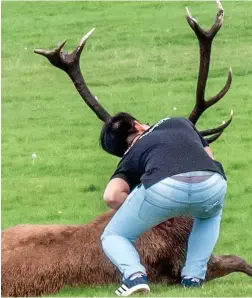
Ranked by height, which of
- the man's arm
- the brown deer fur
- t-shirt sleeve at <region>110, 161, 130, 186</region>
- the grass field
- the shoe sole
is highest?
t-shirt sleeve at <region>110, 161, 130, 186</region>

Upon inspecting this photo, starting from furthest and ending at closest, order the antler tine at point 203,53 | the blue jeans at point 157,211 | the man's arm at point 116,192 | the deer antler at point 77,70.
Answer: the deer antler at point 77,70
the antler tine at point 203,53
the man's arm at point 116,192
the blue jeans at point 157,211

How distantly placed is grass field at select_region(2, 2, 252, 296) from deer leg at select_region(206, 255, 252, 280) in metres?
0.08

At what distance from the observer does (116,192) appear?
7.12 m

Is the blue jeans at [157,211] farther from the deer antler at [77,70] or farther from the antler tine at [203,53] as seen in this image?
the deer antler at [77,70]

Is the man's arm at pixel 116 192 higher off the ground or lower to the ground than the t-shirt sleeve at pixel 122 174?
lower

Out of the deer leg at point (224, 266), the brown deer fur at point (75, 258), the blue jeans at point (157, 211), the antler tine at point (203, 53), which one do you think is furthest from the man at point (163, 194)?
the antler tine at point (203, 53)

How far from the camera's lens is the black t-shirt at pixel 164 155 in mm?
6777

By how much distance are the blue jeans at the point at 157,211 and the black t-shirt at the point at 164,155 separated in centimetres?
6

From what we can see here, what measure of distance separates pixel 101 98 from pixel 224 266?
13.1 m

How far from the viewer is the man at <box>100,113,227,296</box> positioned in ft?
22.1

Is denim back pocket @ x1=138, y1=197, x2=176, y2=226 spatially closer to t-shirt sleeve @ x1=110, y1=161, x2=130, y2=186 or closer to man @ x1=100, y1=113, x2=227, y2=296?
man @ x1=100, y1=113, x2=227, y2=296

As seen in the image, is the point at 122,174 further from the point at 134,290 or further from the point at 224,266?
the point at 224,266

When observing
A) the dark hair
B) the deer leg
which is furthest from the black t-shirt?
the deer leg

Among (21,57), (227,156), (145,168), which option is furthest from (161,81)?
(145,168)
